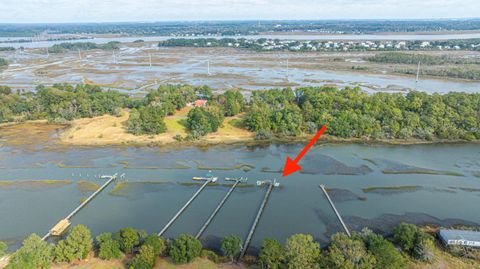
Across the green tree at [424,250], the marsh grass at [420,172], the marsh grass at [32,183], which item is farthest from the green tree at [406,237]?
the marsh grass at [32,183]

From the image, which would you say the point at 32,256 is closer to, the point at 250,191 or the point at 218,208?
the point at 218,208

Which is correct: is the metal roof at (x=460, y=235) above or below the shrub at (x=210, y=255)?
above

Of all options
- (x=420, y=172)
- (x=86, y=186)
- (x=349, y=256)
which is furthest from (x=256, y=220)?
(x=420, y=172)

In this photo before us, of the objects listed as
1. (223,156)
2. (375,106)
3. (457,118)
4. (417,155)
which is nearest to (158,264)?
(223,156)

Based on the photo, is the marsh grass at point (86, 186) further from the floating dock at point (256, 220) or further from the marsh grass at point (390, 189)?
the marsh grass at point (390, 189)

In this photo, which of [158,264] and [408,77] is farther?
[408,77]

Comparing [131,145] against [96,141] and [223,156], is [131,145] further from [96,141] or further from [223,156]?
[223,156]
